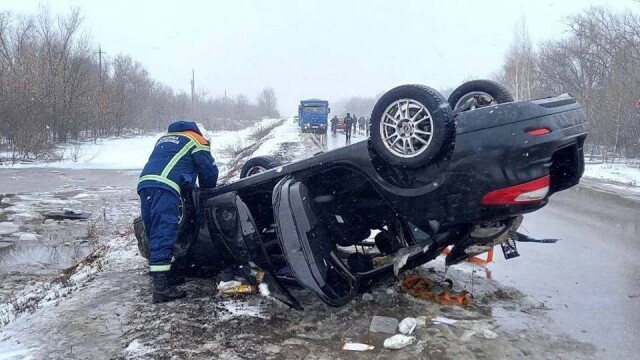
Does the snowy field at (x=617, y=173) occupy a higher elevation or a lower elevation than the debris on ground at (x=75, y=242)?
higher

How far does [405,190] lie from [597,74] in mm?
34325

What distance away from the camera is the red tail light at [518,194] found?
326cm

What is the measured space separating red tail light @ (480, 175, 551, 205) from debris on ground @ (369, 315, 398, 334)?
1069 mm

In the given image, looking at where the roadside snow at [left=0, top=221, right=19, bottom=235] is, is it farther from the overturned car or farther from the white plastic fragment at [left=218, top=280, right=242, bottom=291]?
the white plastic fragment at [left=218, top=280, right=242, bottom=291]

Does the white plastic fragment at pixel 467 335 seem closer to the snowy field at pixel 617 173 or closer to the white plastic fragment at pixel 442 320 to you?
the white plastic fragment at pixel 442 320

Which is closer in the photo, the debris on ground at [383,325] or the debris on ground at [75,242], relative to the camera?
the debris on ground at [383,325]

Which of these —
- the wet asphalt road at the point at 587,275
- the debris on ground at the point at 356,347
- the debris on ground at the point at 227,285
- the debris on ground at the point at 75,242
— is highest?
the debris on ground at the point at 227,285

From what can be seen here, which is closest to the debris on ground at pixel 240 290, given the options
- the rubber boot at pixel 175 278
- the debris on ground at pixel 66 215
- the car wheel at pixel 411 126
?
the rubber boot at pixel 175 278

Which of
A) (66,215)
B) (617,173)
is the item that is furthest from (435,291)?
(617,173)

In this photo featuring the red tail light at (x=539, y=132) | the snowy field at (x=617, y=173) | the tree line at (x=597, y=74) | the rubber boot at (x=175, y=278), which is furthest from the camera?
the tree line at (x=597, y=74)

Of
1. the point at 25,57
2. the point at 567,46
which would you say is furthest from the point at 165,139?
the point at 567,46

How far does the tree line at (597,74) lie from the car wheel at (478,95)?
45.4ft

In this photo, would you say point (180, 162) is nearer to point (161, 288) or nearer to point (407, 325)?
point (161, 288)

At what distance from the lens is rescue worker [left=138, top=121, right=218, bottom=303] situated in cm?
428
